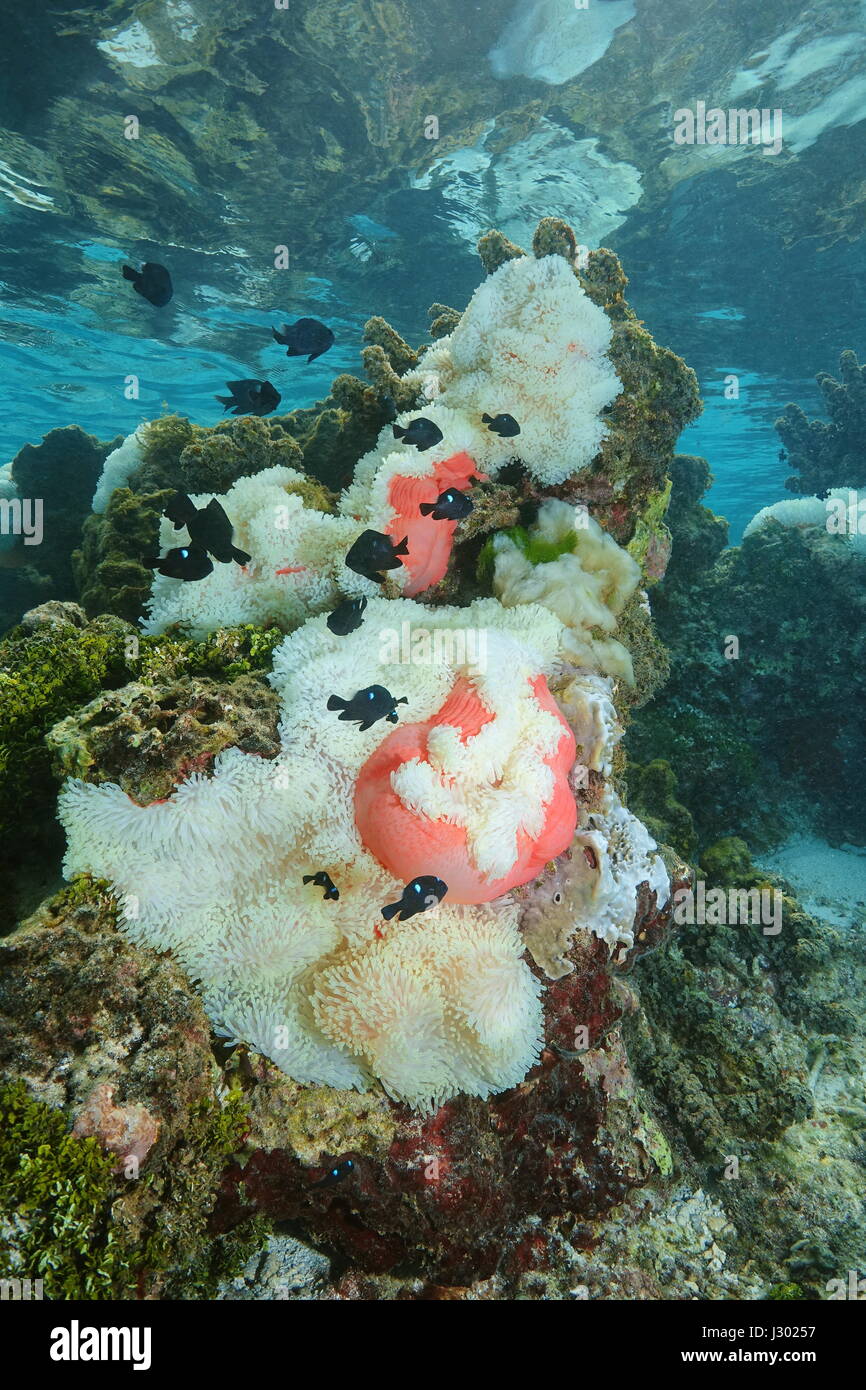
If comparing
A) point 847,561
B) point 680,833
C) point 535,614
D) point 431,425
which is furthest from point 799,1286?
point 847,561

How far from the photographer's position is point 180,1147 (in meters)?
2.54

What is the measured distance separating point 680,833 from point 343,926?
5.60 metres

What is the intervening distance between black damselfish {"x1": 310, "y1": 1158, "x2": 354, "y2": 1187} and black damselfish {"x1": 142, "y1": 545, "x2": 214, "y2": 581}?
2.88 metres

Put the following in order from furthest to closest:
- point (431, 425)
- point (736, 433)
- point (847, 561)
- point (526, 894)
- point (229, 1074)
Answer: point (736, 433)
point (847, 561)
point (431, 425)
point (526, 894)
point (229, 1074)

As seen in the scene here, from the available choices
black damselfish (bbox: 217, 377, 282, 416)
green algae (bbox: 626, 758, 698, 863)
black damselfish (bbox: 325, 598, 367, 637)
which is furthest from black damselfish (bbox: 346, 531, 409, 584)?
green algae (bbox: 626, 758, 698, 863)

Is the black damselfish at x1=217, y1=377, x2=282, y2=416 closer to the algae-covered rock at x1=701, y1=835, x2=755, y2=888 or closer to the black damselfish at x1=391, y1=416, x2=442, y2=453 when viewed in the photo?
the black damselfish at x1=391, y1=416, x2=442, y2=453

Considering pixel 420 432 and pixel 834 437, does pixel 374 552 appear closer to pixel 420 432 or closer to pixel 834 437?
pixel 420 432

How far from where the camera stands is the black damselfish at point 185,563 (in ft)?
11.0

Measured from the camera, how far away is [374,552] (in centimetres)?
341

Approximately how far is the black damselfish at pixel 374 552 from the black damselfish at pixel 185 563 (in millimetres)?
792

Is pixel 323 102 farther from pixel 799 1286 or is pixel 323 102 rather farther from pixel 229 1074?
pixel 799 1286

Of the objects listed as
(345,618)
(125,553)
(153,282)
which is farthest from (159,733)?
(153,282)

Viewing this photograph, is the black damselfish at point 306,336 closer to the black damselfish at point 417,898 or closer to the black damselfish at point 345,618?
the black damselfish at point 345,618

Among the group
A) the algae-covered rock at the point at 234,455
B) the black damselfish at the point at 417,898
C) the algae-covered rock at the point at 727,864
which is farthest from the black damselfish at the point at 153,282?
the algae-covered rock at the point at 727,864
